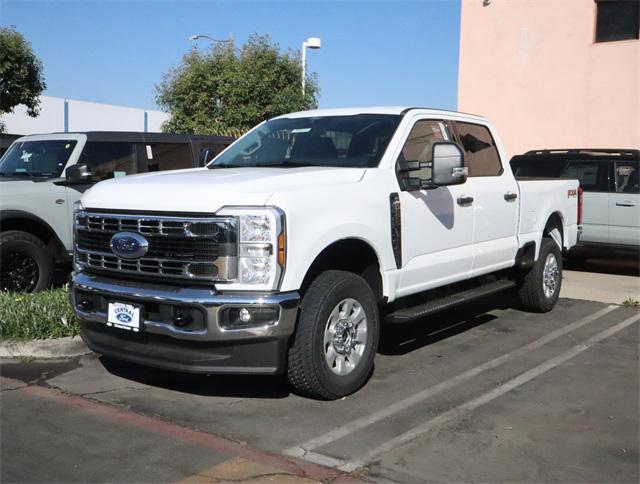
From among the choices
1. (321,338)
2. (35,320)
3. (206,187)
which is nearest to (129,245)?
(206,187)

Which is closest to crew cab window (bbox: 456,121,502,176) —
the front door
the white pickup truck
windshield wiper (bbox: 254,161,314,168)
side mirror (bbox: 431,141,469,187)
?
the white pickup truck

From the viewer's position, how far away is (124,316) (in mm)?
4699

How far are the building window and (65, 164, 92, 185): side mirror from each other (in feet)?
39.7

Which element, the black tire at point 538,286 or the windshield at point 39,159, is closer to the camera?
the black tire at point 538,286

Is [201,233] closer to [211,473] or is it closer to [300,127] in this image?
[211,473]

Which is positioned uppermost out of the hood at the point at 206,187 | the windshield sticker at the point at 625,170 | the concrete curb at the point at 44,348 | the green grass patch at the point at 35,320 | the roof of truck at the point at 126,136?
the roof of truck at the point at 126,136

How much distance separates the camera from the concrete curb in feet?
19.7

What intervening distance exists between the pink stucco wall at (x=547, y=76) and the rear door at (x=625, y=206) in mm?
4941

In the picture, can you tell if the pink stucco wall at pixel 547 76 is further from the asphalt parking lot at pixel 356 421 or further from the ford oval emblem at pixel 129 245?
the ford oval emblem at pixel 129 245

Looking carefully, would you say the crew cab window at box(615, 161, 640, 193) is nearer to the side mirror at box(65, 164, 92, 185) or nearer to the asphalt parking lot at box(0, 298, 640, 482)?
the asphalt parking lot at box(0, 298, 640, 482)

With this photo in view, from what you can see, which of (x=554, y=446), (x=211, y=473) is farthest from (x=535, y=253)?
(x=211, y=473)

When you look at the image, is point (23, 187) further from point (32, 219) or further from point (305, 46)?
point (305, 46)

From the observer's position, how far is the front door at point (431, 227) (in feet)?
18.1

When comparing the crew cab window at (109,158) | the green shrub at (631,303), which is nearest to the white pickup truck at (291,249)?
the crew cab window at (109,158)
